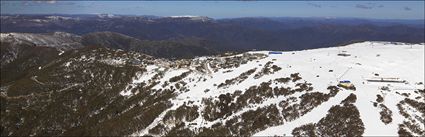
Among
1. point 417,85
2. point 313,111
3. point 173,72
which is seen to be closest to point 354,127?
point 313,111

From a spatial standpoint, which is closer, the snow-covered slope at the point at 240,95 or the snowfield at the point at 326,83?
the snowfield at the point at 326,83

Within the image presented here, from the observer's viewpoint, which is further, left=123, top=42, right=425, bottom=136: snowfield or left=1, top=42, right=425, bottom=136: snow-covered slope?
left=1, top=42, right=425, bottom=136: snow-covered slope

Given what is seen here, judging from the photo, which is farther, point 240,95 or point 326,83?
point 240,95

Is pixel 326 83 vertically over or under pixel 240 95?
over

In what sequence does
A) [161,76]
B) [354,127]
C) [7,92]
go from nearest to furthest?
[354,127], [161,76], [7,92]

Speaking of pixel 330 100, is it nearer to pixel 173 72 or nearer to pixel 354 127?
pixel 354 127

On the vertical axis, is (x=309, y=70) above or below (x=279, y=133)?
above

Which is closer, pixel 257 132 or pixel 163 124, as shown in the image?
pixel 257 132

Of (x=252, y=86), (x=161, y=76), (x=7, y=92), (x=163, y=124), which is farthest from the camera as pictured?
→ (x=7, y=92)
